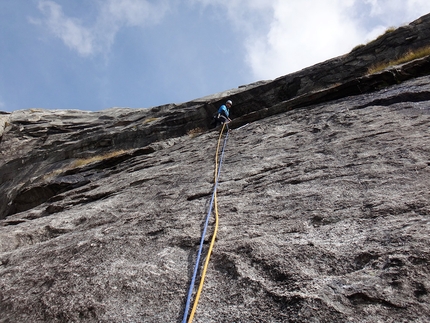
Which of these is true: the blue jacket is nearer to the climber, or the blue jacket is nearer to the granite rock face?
the climber

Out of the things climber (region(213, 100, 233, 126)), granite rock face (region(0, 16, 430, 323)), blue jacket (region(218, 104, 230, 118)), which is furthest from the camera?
blue jacket (region(218, 104, 230, 118))

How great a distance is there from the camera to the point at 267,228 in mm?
4227

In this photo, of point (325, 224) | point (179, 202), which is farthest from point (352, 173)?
point (179, 202)

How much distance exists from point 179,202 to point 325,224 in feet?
7.93

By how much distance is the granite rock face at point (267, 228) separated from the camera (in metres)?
3.05

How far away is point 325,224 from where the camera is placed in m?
4.00

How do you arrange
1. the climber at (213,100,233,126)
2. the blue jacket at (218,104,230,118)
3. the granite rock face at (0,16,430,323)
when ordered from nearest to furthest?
the granite rock face at (0,16,430,323) < the climber at (213,100,233,126) < the blue jacket at (218,104,230,118)

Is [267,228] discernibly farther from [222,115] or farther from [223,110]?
[223,110]

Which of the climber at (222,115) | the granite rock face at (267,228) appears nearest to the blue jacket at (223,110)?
the climber at (222,115)

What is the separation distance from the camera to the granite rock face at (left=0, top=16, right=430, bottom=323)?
→ 3.05 meters

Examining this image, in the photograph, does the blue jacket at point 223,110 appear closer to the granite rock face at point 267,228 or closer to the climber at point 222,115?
the climber at point 222,115

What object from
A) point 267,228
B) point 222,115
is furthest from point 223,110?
point 267,228

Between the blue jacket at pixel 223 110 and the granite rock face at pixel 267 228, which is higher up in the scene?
the blue jacket at pixel 223 110

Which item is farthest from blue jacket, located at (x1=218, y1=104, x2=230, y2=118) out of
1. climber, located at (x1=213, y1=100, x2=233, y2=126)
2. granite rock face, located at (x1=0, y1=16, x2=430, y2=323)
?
granite rock face, located at (x1=0, y1=16, x2=430, y2=323)
